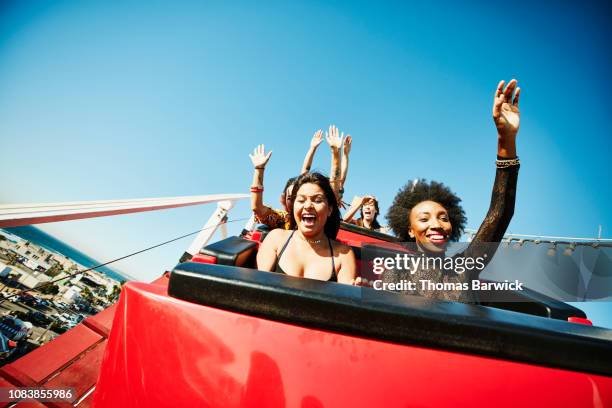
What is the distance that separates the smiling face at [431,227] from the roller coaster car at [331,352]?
71cm

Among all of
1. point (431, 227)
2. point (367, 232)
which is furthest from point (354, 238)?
point (431, 227)

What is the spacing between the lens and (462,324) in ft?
1.38

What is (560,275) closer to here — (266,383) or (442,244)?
(442,244)

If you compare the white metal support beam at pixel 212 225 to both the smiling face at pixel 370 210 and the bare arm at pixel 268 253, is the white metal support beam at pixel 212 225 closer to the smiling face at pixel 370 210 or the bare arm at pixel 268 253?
the bare arm at pixel 268 253

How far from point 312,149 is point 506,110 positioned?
2523 millimetres

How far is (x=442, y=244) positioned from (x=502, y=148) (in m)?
0.48

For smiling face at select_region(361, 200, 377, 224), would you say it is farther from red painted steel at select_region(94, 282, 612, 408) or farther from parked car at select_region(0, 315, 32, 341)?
parked car at select_region(0, 315, 32, 341)

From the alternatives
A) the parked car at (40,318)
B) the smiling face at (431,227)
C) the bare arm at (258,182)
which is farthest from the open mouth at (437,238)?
the parked car at (40,318)

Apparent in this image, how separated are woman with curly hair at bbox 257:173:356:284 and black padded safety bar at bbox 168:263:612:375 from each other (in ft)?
2.23

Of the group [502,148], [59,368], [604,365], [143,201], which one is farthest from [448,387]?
[143,201]

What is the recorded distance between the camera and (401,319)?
0.43 meters

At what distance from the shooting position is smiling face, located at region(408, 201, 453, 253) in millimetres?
1181

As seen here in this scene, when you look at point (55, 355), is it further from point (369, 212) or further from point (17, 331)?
point (17, 331)

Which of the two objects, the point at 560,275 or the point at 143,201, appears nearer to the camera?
the point at 143,201
